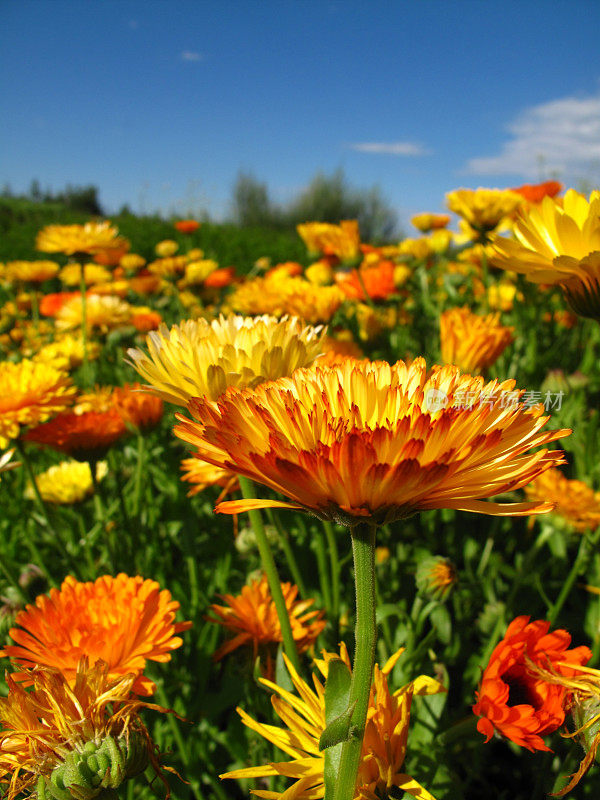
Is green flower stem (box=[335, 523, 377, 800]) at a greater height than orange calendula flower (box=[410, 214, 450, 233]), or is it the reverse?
orange calendula flower (box=[410, 214, 450, 233])

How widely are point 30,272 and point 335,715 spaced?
3622 mm

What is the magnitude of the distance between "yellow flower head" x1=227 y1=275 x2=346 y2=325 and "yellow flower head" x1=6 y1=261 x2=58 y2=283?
5.95 ft

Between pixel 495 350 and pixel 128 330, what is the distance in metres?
1.81

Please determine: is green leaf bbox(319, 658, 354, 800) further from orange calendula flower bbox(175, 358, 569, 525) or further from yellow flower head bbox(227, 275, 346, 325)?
yellow flower head bbox(227, 275, 346, 325)

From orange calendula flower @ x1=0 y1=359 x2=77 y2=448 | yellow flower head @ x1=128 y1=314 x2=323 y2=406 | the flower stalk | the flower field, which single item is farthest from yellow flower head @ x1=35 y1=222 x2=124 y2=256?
the flower stalk

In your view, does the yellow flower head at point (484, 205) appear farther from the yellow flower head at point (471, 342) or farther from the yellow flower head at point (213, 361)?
the yellow flower head at point (213, 361)

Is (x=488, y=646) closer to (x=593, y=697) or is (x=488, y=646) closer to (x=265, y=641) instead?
(x=265, y=641)

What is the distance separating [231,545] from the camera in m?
1.83

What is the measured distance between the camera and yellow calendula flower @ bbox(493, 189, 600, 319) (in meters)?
0.87

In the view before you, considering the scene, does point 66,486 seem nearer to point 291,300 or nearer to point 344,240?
point 291,300

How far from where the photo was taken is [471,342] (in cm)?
164

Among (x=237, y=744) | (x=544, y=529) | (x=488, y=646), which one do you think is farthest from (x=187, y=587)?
(x=544, y=529)

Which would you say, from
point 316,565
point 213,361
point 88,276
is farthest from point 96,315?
point 213,361

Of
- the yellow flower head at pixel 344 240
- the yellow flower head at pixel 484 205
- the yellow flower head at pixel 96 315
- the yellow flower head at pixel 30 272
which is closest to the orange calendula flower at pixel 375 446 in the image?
the yellow flower head at pixel 484 205
